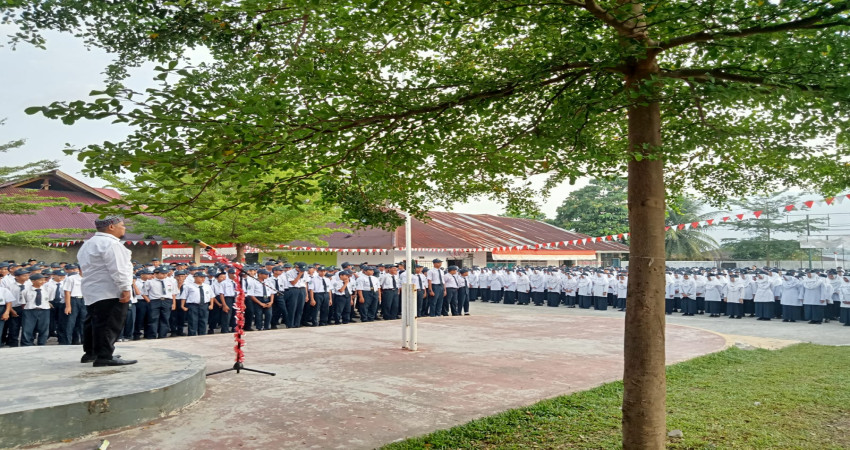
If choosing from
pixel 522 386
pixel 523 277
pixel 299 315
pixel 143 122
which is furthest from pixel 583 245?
pixel 143 122

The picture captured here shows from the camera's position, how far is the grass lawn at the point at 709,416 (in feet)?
17.3

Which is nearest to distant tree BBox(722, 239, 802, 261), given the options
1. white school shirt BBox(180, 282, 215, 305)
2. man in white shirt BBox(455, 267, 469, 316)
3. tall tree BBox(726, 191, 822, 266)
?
tall tree BBox(726, 191, 822, 266)

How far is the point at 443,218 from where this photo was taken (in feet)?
126

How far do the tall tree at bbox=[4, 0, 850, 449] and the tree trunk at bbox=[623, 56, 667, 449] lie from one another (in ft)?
0.03

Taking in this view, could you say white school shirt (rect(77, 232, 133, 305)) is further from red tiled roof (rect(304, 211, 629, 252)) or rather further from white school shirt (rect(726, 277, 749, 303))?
white school shirt (rect(726, 277, 749, 303))

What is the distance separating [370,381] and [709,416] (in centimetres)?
418

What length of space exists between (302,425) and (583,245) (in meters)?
38.9

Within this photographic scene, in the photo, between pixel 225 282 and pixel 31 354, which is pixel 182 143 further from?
pixel 225 282

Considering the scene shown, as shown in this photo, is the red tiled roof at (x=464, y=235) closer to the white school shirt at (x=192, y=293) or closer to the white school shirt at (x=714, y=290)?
the white school shirt at (x=192, y=293)

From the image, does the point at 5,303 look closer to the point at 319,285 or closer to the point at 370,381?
the point at 319,285

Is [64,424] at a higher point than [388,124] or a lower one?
lower

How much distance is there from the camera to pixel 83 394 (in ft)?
18.3

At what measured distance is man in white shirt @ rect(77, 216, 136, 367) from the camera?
6492 millimetres

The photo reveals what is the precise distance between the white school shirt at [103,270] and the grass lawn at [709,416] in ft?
11.9
